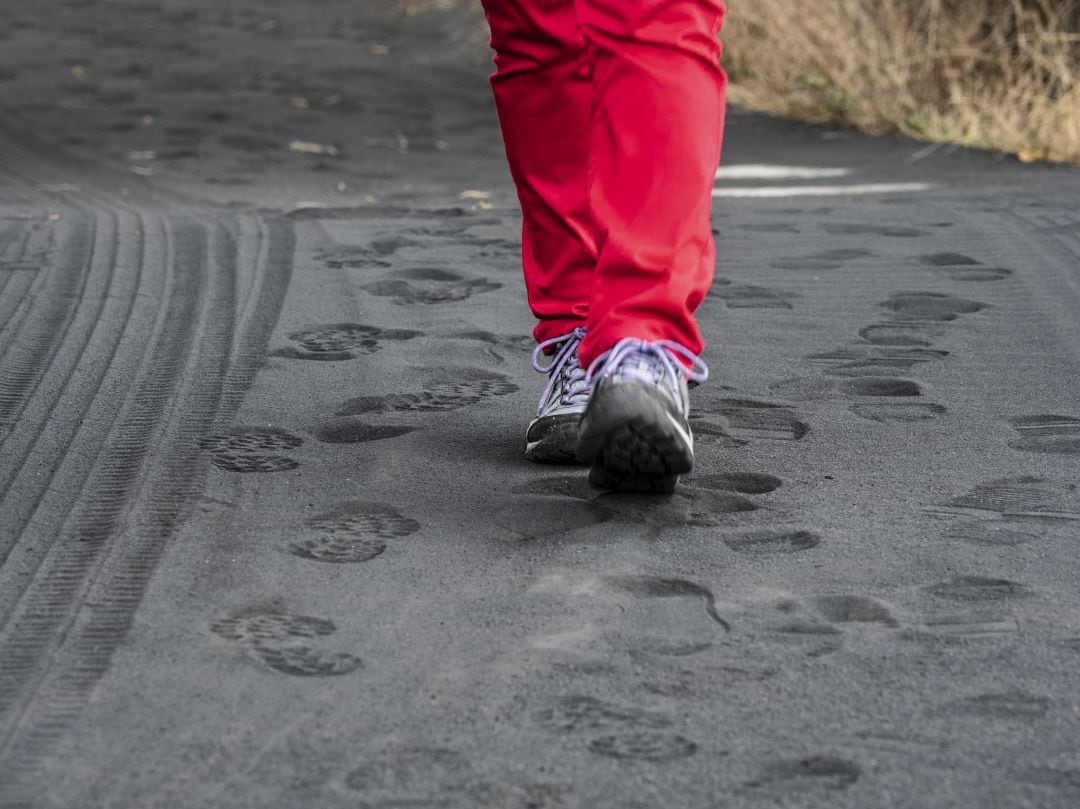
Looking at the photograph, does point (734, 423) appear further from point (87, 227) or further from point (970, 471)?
point (87, 227)

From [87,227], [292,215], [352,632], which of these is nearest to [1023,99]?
[292,215]

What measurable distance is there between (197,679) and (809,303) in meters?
1.94

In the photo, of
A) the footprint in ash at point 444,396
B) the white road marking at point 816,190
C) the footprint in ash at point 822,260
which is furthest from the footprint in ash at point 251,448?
the white road marking at point 816,190

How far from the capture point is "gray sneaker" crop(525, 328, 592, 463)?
2035 mm

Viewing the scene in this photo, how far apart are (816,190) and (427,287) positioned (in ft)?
7.13

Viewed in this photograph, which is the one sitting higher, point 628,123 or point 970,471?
point 628,123

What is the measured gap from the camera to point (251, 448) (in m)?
2.11

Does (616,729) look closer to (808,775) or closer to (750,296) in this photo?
(808,775)

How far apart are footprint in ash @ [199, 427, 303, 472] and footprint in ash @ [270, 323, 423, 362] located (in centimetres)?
44

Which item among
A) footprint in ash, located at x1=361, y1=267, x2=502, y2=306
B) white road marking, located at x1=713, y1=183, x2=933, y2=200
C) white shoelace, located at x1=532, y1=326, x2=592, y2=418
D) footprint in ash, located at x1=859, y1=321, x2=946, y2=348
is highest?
white shoelace, located at x1=532, y1=326, x2=592, y2=418

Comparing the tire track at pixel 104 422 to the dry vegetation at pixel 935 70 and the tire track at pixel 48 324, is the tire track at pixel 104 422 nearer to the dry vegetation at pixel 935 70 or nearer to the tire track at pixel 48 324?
the tire track at pixel 48 324

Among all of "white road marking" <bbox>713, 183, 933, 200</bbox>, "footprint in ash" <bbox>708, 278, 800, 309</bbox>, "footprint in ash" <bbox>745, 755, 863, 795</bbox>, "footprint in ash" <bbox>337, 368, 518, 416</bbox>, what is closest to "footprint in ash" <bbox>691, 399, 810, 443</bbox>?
"footprint in ash" <bbox>337, 368, 518, 416</bbox>

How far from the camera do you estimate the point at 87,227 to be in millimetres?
3742

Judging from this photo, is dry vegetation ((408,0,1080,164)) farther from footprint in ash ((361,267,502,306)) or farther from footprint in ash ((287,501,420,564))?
footprint in ash ((287,501,420,564))
